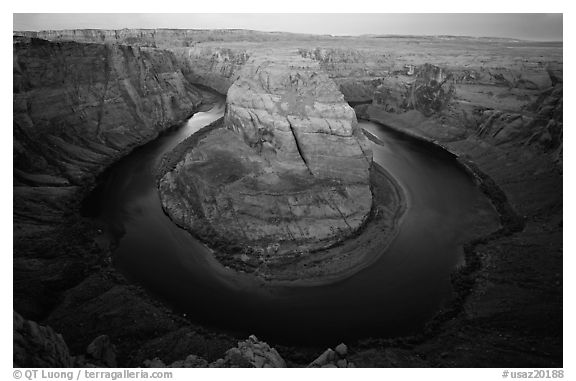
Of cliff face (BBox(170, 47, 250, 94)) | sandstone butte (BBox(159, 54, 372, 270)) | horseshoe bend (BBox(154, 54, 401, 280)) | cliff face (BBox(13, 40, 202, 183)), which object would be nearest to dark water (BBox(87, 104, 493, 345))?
horseshoe bend (BBox(154, 54, 401, 280))

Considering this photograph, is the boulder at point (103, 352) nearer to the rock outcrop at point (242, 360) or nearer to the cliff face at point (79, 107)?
the rock outcrop at point (242, 360)

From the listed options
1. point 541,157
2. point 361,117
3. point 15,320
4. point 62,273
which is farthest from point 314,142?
point 361,117

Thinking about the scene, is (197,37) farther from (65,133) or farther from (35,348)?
(35,348)

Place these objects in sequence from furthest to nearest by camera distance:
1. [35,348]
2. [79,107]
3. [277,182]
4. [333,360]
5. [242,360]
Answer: [79,107], [277,182], [333,360], [242,360], [35,348]

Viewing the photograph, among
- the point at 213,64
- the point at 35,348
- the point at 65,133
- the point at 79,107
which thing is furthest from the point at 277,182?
the point at 213,64

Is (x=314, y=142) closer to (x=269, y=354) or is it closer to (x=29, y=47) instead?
(x=269, y=354)

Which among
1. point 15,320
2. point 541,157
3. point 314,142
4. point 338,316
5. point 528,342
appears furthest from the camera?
point 541,157
